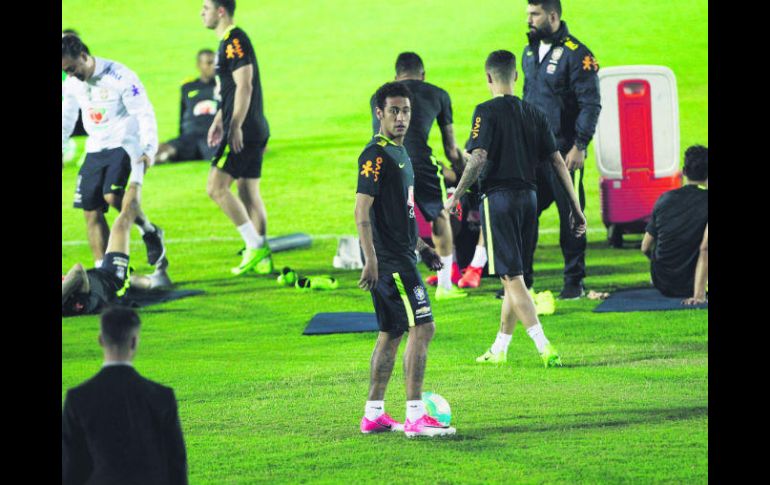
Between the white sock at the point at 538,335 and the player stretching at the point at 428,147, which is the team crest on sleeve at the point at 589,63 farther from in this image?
the white sock at the point at 538,335

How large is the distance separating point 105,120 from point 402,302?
4668 millimetres

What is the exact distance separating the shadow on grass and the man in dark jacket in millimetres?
2369

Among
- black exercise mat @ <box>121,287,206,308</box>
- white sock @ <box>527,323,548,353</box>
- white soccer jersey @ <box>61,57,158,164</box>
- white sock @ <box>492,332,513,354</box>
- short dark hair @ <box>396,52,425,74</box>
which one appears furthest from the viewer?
black exercise mat @ <box>121,287,206,308</box>

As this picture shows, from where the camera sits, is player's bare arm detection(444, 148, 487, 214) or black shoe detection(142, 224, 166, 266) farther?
black shoe detection(142, 224, 166, 266)

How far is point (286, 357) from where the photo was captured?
8398 mm

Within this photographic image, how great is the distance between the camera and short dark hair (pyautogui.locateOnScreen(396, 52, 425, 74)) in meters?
9.77

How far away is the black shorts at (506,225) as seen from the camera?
302 inches

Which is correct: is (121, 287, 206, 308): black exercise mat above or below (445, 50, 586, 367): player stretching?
below

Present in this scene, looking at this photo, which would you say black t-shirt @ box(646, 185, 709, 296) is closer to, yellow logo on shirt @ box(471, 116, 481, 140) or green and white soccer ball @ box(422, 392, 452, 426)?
yellow logo on shirt @ box(471, 116, 481, 140)

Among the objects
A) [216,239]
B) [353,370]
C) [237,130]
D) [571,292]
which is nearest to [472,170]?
[353,370]

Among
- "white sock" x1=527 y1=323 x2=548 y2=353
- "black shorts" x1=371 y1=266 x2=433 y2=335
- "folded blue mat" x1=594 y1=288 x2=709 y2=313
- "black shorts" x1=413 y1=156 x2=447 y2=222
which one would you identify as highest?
"black shorts" x1=413 y1=156 x2=447 y2=222

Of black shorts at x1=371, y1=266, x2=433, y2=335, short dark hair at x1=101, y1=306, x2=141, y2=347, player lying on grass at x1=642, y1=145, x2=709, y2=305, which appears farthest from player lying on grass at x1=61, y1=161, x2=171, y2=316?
short dark hair at x1=101, y1=306, x2=141, y2=347

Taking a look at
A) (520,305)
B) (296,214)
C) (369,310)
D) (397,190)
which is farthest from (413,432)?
(296,214)

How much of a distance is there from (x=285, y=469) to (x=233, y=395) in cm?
161
